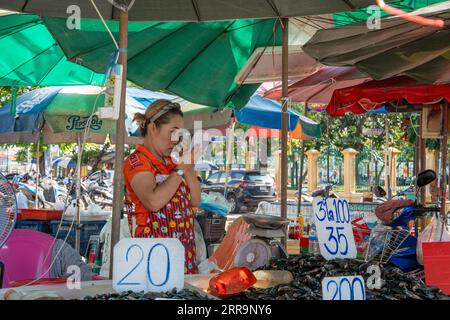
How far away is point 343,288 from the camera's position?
192 centimetres

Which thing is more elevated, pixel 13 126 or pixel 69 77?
pixel 69 77

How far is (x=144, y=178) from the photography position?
8.71 ft

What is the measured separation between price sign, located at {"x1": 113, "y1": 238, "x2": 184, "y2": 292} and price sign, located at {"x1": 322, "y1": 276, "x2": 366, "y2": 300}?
0.57 m

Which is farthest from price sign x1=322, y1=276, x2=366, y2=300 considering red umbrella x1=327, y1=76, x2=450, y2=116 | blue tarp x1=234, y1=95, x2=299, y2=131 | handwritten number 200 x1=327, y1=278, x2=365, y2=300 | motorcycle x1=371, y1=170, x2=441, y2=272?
blue tarp x1=234, y1=95, x2=299, y2=131

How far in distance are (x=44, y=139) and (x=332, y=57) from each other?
4.94 metres

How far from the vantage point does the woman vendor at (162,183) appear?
2652 millimetres

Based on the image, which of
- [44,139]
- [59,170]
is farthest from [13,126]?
[59,170]

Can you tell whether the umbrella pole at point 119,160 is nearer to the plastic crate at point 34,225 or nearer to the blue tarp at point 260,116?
the plastic crate at point 34,225

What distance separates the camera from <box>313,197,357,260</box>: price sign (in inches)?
95.9

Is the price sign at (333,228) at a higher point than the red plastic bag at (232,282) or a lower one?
higher

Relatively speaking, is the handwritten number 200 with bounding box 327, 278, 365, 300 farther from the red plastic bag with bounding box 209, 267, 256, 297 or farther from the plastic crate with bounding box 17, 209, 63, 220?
the plastic crate with bounding box 17, 209, 63, 220

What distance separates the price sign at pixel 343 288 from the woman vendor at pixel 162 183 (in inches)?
39.7

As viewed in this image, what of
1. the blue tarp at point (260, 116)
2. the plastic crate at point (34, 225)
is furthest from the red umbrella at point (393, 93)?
the plastic crate at point (34, 225)
